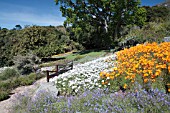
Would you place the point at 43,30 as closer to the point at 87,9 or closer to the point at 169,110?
the point at 87,9

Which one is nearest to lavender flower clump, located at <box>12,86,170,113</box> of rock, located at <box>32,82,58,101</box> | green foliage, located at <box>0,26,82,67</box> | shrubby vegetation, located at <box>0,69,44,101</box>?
rock, located at <box>32,82,58,101</box>

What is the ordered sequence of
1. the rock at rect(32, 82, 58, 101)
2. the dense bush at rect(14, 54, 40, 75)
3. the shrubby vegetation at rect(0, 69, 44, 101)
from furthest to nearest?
the dense bush at rect(14, 54, 40, 75), the shrubby vegetation at rect(0, 69, 44, 101), the rock at rect(32, 82, 58, 101)

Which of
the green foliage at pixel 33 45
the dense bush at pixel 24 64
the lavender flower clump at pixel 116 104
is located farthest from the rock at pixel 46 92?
the green foliage at pixel 33 45

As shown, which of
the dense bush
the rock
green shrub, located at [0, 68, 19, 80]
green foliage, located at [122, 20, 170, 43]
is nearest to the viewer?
the rock

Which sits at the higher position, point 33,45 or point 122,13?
point 122,13

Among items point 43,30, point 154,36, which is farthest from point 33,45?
point 154,36

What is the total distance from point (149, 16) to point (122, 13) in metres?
25.0

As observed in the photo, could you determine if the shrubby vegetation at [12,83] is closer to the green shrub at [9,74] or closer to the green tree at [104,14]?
the green shrub at [9,74]

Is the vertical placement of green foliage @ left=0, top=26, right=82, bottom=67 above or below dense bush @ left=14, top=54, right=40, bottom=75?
above

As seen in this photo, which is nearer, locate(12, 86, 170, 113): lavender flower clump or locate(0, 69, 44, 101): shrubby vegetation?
locate(12, 86, 170, 113): lavender flower clump

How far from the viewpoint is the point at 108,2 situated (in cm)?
2144

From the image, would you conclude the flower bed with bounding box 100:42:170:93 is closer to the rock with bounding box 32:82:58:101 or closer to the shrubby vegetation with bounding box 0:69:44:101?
the rock with bounding box 32:82:58:101

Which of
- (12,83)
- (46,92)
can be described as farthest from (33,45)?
(46,92)

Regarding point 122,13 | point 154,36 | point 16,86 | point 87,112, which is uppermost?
point 122,13
